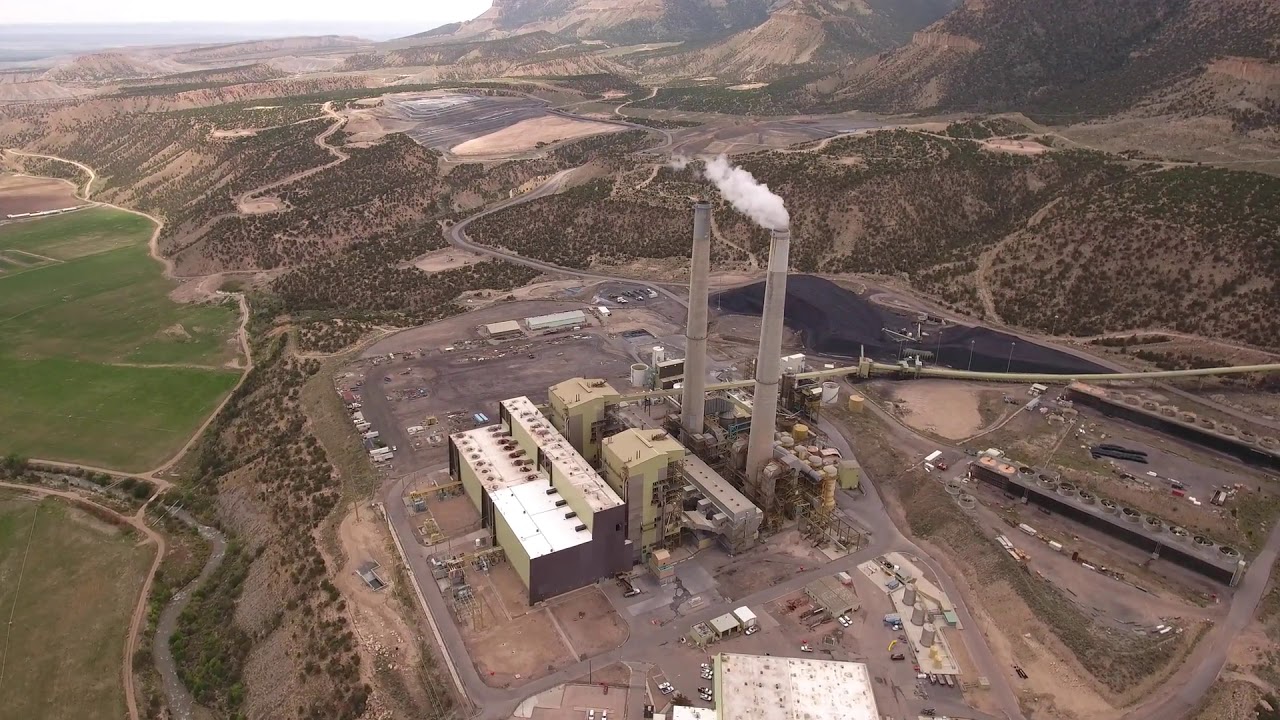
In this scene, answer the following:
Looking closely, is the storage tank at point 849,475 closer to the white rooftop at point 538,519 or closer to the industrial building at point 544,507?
the industrial building at point 544,507

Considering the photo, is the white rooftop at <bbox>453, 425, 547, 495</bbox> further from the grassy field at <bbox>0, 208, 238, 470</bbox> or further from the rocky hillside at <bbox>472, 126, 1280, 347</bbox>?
the rocky hillside at <bbox>472, 126, 1280, 347</bbox>

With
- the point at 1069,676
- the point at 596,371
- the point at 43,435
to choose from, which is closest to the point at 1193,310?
the point at 1069,676

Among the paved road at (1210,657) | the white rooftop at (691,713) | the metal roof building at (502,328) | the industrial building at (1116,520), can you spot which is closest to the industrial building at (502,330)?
the metal roof building at (502,328)

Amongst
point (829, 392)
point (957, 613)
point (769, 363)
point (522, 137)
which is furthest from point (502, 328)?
point (522, 137)

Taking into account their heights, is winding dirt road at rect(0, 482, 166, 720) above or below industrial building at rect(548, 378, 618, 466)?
below

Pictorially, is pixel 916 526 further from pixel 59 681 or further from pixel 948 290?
pixel 59 681

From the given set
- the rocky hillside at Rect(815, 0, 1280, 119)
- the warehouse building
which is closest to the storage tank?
the warehouse building
